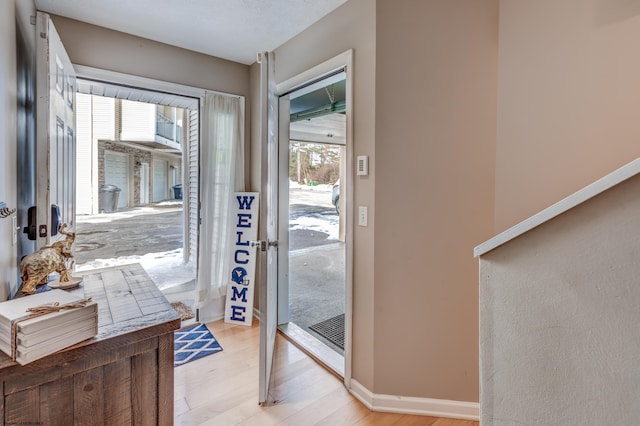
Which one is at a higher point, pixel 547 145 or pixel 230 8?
pixel 230 8

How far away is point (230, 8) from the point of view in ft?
6.91

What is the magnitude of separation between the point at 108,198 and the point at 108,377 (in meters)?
11.6

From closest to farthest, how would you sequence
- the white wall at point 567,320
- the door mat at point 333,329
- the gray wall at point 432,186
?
1. the white wall at point 567,320
2. the gray wall at point 432,186
3. the door mat at point 333,329

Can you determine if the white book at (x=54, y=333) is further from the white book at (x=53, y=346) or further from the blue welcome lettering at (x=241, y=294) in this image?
the blue welcome lettering at (x=241, y=294)

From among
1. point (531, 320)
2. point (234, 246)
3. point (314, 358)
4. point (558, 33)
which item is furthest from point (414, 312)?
point (234, 246)

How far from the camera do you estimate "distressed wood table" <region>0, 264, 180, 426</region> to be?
2.92ft

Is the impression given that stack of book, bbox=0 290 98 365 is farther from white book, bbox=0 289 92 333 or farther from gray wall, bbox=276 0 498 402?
gray wall, bbox=276 0 498 402

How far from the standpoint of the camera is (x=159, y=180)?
14852mm

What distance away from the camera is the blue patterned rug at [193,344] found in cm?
245

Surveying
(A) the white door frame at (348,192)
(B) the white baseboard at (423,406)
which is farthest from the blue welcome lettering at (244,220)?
(B) the white baseboard at (423,406)

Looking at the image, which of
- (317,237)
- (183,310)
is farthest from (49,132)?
(317,237)

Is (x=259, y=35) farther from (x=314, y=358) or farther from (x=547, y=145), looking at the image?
(x=314, y=358)

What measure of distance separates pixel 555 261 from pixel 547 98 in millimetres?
1291

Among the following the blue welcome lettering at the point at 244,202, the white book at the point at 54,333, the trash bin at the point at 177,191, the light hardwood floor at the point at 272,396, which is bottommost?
the light hardwood floor at the point at 272,396
